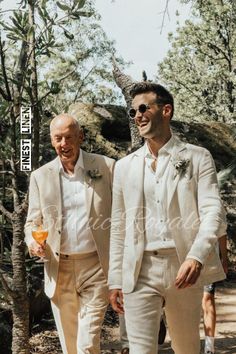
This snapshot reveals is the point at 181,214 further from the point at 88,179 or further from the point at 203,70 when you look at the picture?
the point at 203,70

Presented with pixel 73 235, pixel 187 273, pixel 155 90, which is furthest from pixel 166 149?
pixel 73 235

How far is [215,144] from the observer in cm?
1367

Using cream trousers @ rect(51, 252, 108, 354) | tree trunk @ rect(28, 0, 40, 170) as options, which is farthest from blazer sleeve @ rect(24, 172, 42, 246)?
tree trunk @ rect(28, 0, 40, 170)

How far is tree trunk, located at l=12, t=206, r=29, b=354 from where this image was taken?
4742 mm

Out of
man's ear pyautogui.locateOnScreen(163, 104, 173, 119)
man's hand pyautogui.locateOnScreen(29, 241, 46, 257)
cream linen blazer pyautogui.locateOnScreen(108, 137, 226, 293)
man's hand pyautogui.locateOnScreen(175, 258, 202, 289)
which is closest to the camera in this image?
man's hand pyautogui.locateOnScreen(175, 258, 202, 289)

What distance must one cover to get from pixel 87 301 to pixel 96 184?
31.6 inches

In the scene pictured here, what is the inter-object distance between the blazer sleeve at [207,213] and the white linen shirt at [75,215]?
1086mm

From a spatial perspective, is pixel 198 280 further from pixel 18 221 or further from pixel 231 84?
pixel 231 84

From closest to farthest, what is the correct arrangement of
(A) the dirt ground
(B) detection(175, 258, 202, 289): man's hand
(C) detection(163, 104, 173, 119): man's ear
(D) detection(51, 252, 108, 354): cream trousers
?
(B) detection(175, 258, 202, 289): man's hand
(C) detection(163, 104, 173, 119): man's ear
(D) detection(51, 252, 108, 354): cream trousers
(A) the dirt ground

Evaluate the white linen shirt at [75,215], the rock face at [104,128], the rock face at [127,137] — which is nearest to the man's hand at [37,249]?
the white linen shirt at [75,215]

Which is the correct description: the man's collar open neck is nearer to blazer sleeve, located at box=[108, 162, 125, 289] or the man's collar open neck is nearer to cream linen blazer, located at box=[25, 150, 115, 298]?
blazer sleeve, located at box=[108, 162, 125, 289]

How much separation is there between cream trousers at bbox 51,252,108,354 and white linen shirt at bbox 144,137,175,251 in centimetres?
90

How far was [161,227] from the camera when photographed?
3119mm

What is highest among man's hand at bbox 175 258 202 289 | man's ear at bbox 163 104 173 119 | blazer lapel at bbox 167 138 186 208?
man's ear at bbox 163 104 173 119
